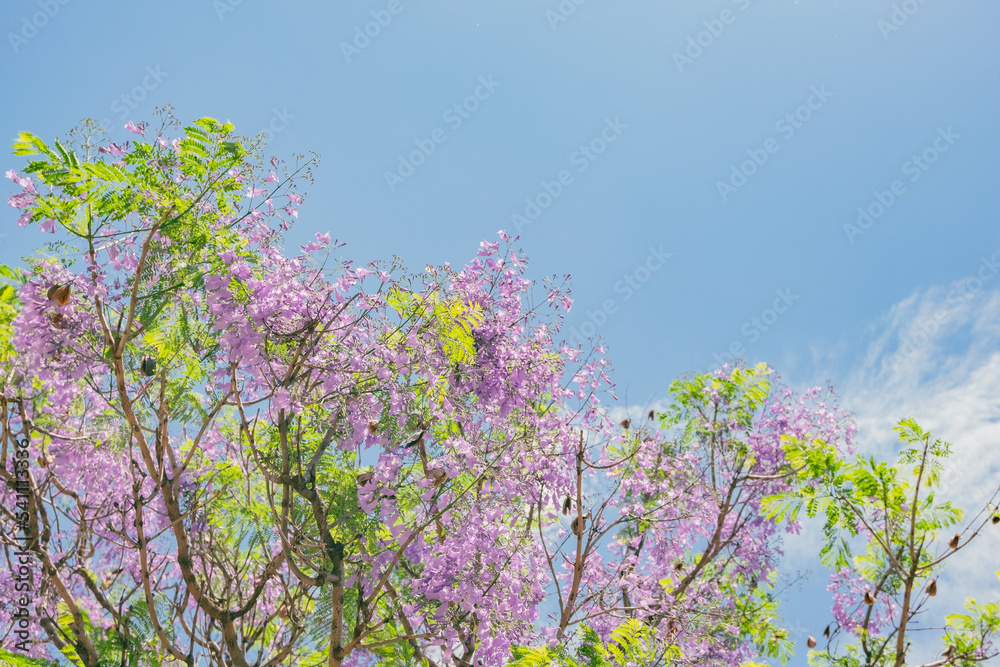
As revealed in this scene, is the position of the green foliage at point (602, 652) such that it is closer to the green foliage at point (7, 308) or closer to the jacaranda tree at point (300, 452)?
the jacaranda tree at point (300, 452)

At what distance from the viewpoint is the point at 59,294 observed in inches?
169

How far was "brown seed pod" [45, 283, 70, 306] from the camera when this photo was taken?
4.28 meters

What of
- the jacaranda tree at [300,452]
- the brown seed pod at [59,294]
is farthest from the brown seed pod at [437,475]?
the brown seed pod at [59,294]

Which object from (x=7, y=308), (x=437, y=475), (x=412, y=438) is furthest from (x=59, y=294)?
(x=437, y=475)

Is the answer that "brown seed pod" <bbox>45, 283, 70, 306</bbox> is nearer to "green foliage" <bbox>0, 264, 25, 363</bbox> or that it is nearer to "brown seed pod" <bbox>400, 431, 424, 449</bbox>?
"green foliage" <bbox>0, 264, 25, 363</bbox>

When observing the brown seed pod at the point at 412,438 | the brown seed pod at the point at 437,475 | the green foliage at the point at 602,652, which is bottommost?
the green foliage at the point at 602,652

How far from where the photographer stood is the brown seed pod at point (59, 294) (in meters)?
4.28

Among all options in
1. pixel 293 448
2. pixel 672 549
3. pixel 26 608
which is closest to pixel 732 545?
pixel 672 549

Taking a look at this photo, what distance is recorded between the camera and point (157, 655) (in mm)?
5551

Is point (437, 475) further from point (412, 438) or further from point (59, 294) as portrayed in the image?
point (59, 294)

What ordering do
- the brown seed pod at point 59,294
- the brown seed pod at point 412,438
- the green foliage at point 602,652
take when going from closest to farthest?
1. the brown seed pod at point 59,294
2. the green foliage at point 602,652
3. the brown seed pod at point 412,438

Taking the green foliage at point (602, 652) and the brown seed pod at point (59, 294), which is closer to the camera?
the brown seed pod at point (59, 294)

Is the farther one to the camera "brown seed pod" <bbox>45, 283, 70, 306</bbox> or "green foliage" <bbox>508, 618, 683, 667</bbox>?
"green foliage" <bbox>508, 618, 683, 667</bbox>

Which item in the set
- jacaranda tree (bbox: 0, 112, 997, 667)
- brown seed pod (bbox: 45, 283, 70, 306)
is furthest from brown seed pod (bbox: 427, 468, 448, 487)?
brown seed pod (bbox: 45, 283, 70, 306)
